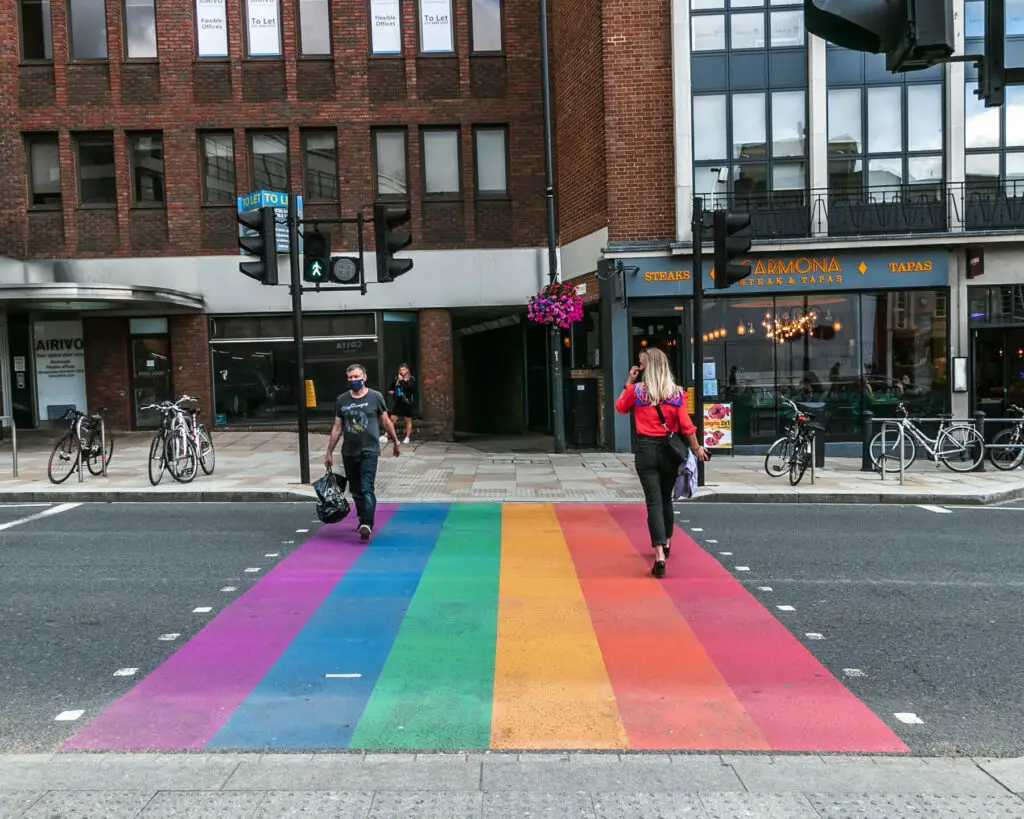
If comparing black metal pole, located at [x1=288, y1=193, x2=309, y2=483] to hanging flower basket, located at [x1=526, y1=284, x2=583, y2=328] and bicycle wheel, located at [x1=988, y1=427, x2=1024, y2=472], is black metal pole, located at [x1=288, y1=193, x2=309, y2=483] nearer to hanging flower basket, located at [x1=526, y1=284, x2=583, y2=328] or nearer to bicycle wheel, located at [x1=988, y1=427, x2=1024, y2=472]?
hanging flower basket, located at [x1=526, y1=284, x2=583, y2=328]

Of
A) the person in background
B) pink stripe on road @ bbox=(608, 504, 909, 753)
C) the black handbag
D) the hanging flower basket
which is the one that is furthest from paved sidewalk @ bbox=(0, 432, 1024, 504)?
pink stripe on road @ bbox=(608, 504, 909, 753)

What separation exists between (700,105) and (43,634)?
14.9 meters

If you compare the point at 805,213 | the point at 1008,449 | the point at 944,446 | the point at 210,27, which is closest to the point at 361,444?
the point at 944,446

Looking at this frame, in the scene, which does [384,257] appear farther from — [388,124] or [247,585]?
[388,124]

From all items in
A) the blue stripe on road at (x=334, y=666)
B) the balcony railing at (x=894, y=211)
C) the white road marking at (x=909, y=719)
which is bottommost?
the white road marking at (x=909, y=719)

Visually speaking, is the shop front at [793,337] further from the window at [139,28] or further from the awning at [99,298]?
the window at [139,28]

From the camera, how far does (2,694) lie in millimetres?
4410

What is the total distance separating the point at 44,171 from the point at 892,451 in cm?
1963

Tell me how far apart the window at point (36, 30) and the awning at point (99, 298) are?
6.31m

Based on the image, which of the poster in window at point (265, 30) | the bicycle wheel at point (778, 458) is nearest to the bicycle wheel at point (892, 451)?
the bicycle wheel at point (778, 458)

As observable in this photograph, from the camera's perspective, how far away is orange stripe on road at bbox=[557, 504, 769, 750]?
12.8ft

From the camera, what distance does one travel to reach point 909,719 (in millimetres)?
4062

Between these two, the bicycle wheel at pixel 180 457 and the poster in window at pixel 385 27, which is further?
the poster in window at pixel 385 27

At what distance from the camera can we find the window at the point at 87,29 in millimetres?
19125
